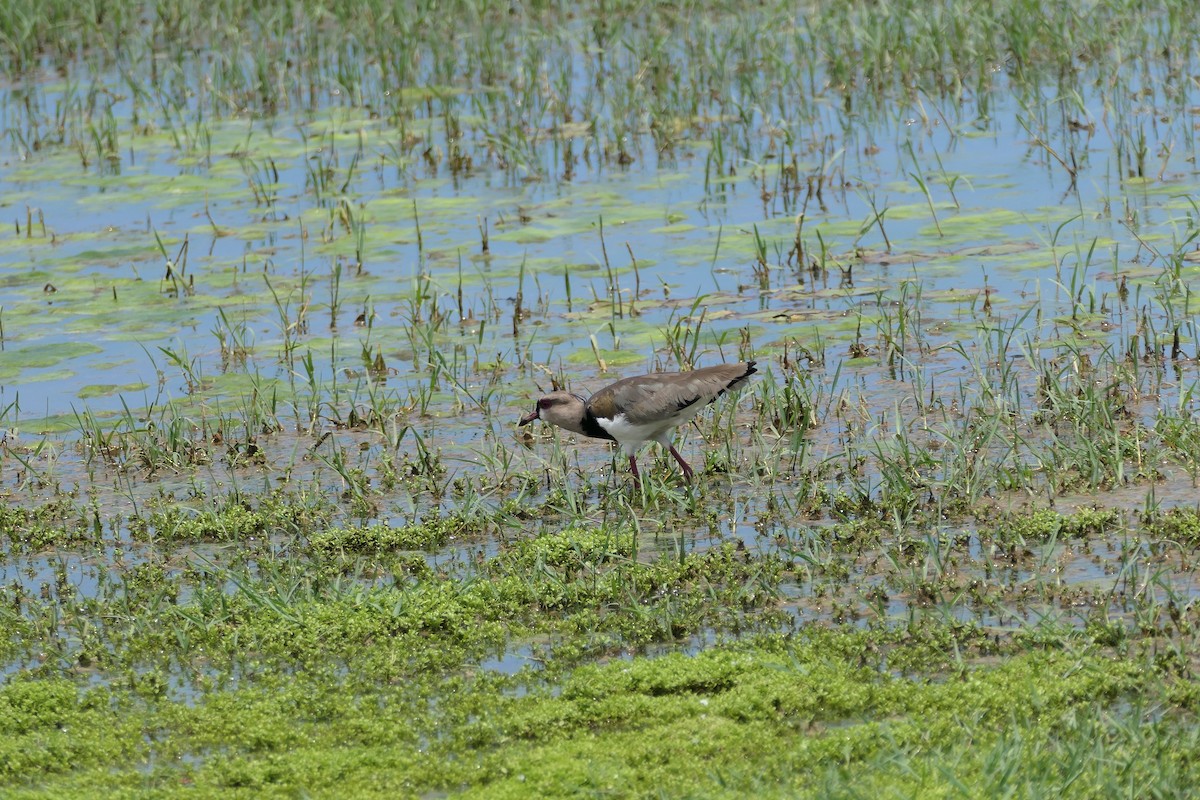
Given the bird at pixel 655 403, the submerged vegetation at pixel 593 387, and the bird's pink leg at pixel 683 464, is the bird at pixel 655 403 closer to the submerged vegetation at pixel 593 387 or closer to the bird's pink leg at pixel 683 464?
the bird's pink leg at pixel 683 464

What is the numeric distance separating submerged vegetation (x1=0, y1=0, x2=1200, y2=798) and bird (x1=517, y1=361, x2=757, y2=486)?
0.23 m

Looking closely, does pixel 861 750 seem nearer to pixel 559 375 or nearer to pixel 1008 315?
pixel 559 375

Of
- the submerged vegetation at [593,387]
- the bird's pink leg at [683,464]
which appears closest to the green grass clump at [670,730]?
the submerged vegetation at [593,387]

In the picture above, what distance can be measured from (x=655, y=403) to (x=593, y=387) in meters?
1.76

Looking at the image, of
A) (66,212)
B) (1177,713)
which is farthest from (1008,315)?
(66,212)

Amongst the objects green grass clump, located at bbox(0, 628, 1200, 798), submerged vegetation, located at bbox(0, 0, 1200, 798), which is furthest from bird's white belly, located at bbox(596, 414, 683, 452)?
green grass clump, located at bbox(0, 628, 1200, 798)

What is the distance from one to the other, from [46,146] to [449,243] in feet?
17.3

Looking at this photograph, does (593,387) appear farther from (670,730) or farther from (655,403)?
(670,730)

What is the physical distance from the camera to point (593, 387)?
9758 millimetres

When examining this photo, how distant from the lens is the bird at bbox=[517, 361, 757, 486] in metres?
8.03

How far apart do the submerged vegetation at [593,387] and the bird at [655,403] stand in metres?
0.23

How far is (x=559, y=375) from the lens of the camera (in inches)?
386

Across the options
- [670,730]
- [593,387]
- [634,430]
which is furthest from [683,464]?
[670,730]

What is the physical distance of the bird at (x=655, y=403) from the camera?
803cm
